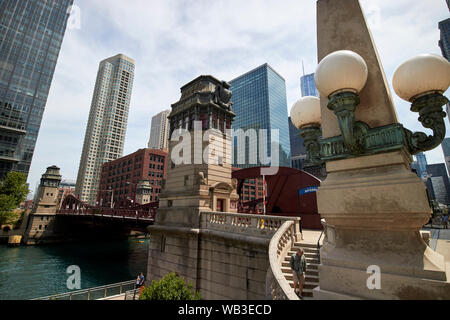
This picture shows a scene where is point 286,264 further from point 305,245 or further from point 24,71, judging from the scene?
point 24,71

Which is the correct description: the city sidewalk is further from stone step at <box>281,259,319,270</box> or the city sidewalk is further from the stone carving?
the stone carving

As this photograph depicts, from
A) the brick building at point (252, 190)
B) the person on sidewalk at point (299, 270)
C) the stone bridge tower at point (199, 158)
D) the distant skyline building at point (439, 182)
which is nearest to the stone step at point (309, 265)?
the person on sidewalk at point (299, 270)

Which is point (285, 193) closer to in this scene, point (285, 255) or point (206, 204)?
point (206, 204)

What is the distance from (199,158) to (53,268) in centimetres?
3332

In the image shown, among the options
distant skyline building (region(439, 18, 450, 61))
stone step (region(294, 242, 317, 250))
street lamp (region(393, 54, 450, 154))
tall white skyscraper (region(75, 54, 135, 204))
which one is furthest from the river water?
distant skyline building (region(439, 18, 450, 61))

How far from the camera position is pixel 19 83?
73.5 m

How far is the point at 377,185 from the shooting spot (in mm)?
3166

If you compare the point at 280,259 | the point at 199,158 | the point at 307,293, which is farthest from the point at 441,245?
the point at 199,158

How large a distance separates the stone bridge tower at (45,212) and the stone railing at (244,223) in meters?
58.5

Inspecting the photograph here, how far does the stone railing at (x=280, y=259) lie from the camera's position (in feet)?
16.4

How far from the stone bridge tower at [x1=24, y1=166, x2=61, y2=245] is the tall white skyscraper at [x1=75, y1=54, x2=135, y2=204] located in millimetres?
87898
